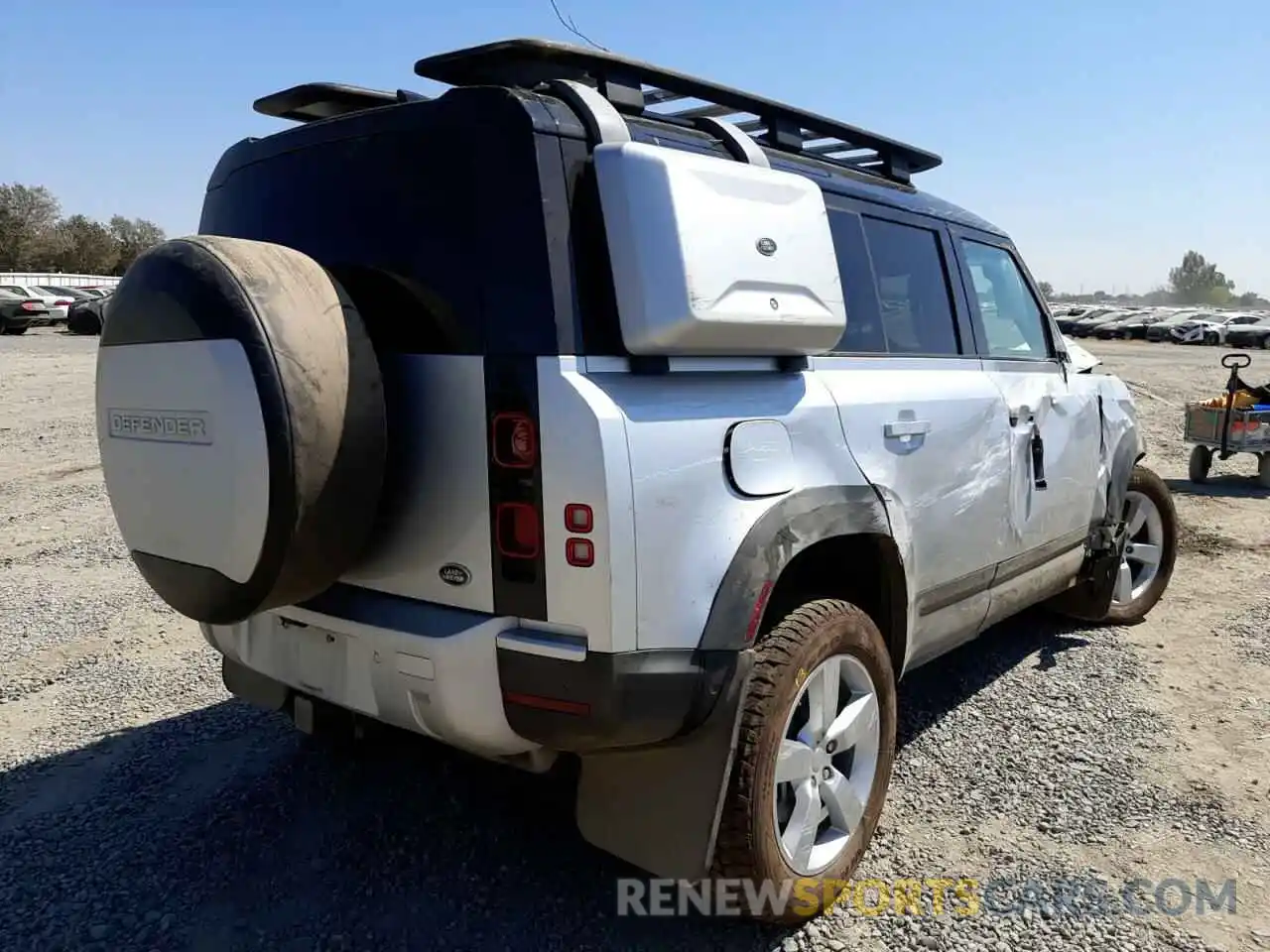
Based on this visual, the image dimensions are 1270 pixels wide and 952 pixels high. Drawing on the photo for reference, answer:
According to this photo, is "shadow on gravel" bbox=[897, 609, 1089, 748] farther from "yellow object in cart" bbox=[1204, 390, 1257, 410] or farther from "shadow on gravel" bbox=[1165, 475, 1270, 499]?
"yellow object in cart" bbox=[1204, 390, 1257, 410]

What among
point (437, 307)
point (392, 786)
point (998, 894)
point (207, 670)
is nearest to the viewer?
point (437, 307)

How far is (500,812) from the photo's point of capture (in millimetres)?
3145

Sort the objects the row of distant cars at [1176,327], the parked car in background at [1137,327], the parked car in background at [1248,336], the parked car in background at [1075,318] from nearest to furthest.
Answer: the parked car in background at [1248,336], the row of distant cars at [1176,327], the parked car in background at [1137,327], the parked car in background at [1075,318]

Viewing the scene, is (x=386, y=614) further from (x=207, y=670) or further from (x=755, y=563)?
(x=207, y=670)

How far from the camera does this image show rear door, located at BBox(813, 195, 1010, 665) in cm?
295

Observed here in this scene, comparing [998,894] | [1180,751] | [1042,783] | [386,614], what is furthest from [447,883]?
[1180,751]

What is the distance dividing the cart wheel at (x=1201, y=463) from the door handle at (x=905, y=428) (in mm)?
7934

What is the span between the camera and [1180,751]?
12.1 ft

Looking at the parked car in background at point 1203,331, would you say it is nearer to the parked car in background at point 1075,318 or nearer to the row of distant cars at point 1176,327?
the row of distant cars at point 1176,327

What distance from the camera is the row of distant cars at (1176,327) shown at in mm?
40406

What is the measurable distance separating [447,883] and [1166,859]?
223 cm

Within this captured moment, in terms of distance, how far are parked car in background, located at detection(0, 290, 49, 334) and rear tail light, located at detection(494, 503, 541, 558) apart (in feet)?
105

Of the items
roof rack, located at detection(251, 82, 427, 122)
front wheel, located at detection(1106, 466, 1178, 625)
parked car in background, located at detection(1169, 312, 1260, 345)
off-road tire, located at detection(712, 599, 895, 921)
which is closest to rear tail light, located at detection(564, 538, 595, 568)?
off-road tire, located at detection(712, 599, 895, 921)

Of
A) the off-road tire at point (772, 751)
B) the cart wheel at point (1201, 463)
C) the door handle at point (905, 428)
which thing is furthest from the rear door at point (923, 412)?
the cart wheel at point (1201, 463)
